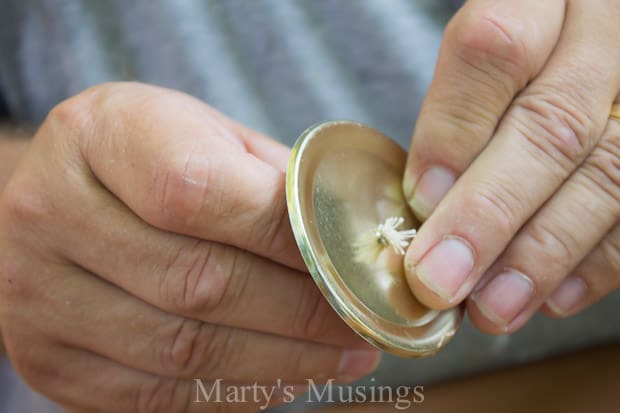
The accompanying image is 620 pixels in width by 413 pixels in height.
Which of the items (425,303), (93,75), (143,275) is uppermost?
(93,75)

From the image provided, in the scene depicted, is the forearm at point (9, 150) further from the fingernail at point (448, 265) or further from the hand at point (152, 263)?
the fingernail at point (448, 265)

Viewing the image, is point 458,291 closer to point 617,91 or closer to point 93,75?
point 617,91

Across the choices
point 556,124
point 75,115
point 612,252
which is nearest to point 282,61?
point 75,115

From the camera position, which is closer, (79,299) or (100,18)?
(79,299)

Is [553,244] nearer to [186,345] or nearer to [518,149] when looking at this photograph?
[518,149]

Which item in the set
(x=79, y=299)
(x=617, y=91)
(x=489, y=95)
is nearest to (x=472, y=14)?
(x=489, y=95)

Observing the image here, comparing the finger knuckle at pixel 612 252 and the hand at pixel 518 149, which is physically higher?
the hand at pixel 518 149

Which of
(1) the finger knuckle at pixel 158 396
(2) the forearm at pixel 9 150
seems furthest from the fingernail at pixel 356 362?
(2) the forearm at pixel 9 150
